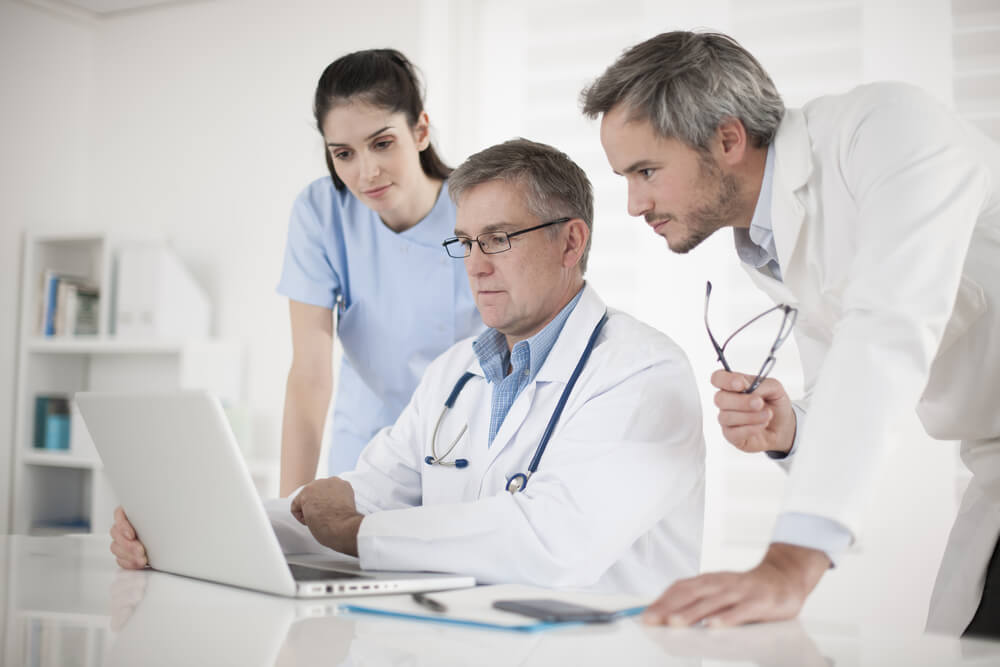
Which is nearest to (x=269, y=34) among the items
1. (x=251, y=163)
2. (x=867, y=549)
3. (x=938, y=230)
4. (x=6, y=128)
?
(x=251, y=163)

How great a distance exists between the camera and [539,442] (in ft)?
4.82

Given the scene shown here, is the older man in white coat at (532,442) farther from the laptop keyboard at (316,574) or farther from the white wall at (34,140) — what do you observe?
the white wall at (34,140)

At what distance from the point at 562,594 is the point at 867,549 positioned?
2133 mm

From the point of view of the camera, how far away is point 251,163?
13.0 ft

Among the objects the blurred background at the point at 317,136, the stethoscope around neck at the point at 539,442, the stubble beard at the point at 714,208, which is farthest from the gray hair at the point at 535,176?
the blurred background at the point at 317,136

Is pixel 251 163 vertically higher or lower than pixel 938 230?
higher

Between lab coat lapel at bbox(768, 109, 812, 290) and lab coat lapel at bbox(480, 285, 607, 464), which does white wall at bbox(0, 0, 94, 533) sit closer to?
lab coat lapel at bbox(480, 285, 607, 464)

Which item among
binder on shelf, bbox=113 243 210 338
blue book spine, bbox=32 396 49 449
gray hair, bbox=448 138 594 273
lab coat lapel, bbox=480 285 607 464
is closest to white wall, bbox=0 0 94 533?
blue book spine, bbox=32 396 49 449

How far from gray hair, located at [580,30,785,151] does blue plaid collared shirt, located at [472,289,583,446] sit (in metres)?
0.45

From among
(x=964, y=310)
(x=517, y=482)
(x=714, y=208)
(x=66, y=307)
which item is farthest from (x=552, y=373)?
(x=66, y=307)

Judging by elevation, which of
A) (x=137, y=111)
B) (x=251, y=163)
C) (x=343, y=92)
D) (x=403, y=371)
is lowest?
(x=403, y=371)

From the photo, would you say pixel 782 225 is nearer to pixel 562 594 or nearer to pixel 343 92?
pixel 562 594

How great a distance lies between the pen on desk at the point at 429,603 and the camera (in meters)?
0.91

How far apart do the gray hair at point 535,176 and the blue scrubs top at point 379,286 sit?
1.25 ft
